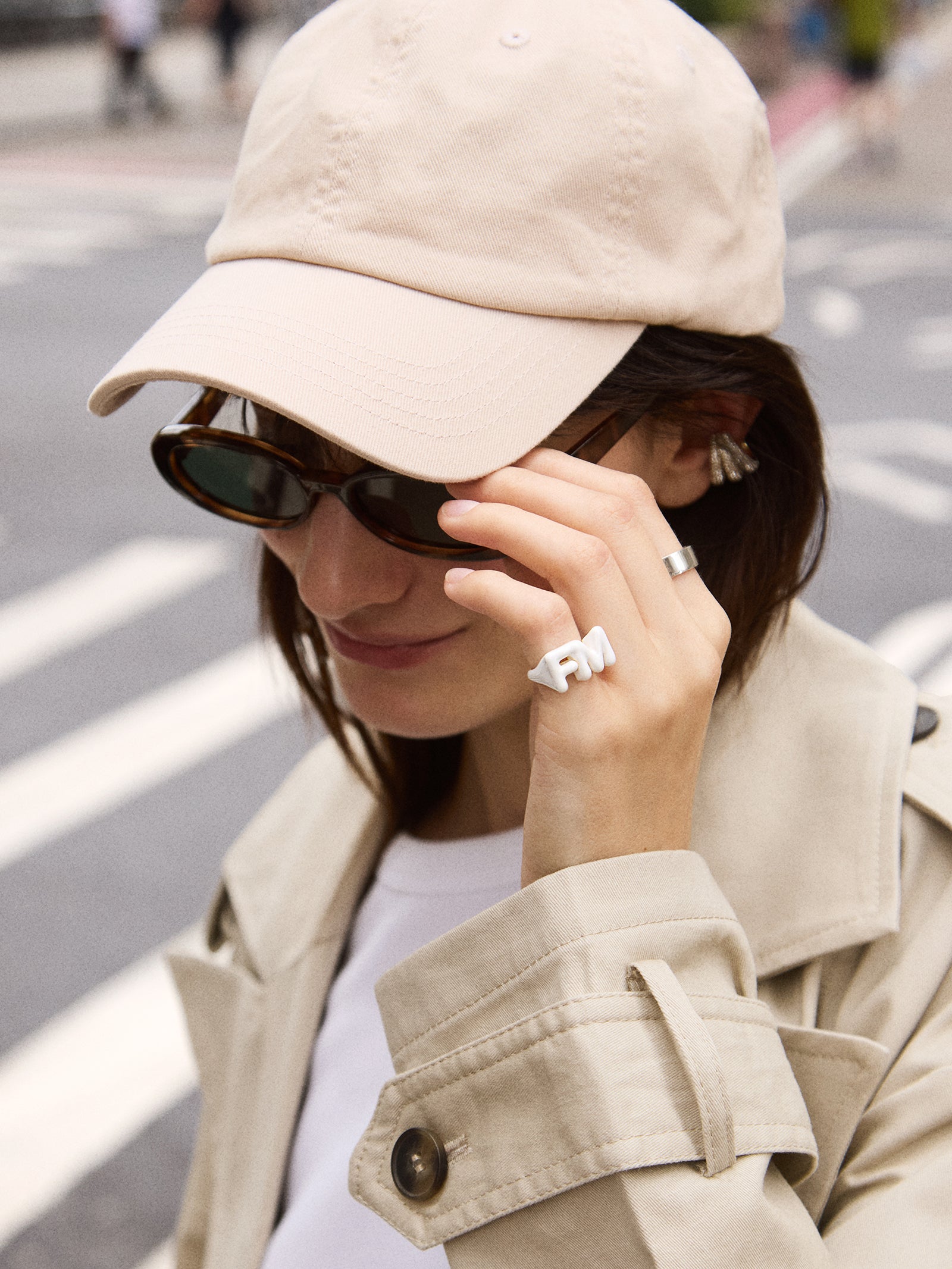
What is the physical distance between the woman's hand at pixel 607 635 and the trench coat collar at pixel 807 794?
221 millimetres

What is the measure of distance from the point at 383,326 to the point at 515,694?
17.6 inches

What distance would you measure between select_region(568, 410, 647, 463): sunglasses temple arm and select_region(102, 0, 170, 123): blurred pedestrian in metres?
20.8

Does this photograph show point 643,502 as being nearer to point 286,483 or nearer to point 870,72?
point 286,483

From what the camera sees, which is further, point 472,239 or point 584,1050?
point 472,239

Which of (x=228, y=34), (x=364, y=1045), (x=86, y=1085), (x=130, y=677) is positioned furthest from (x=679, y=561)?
(x=228, y=34)

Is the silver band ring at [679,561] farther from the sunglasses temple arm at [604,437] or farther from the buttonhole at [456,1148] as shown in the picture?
the buttonhole at [456,1148]

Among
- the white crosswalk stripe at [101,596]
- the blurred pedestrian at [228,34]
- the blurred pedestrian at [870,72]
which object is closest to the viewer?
the white crosswalk stripe at [101,596]

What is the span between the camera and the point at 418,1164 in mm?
1374

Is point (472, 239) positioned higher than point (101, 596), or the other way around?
point (472, 239)

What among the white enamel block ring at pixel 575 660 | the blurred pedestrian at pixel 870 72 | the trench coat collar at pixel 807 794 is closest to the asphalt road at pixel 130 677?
the trench coat collar at pixel 807 794

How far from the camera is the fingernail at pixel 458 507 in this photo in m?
1.33

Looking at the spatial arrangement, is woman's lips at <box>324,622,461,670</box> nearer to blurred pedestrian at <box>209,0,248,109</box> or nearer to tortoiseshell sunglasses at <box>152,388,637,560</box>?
tortoiseshell sunglasses at <box>152,388,637,560</box>

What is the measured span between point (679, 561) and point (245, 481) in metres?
0.58

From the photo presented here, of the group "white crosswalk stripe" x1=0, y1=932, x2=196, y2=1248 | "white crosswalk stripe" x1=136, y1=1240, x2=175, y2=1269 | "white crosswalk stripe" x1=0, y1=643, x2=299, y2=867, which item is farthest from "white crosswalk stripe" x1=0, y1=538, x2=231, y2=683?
"white crosswalk stripe" x1=136, y1=1240, x2=175, y2=1269
